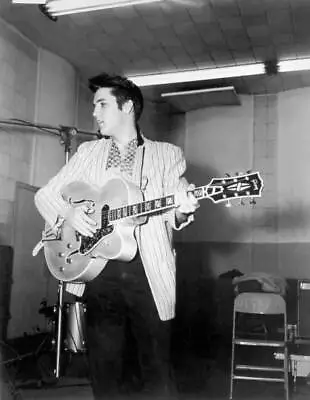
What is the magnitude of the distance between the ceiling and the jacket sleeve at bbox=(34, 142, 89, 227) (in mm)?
246

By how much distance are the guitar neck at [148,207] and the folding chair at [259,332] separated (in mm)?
334

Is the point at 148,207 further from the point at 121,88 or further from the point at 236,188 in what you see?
the point at 121,88

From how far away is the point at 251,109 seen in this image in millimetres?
1579

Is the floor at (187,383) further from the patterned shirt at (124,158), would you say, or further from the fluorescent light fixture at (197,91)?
the fluorescent light fixture at (197,91)

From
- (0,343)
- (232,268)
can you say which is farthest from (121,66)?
(0,343)

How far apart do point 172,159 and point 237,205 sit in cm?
22

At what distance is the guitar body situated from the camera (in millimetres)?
1471

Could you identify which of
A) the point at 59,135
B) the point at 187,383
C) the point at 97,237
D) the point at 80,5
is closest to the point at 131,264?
the point at 97,237

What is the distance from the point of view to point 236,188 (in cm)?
137

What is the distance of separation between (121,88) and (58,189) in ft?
1.11

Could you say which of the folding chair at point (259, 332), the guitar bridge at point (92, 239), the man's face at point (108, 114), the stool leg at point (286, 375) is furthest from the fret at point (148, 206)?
the stool leg at point (286, 375)

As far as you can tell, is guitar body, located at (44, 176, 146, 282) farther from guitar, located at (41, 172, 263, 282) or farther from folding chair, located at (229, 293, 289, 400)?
folding chair, located at (229, 293, 289, 400)

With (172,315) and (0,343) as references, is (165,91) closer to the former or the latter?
(172,315)

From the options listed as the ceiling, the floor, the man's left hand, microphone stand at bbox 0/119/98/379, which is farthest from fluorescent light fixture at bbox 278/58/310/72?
the floor
